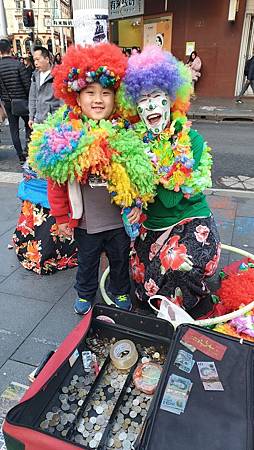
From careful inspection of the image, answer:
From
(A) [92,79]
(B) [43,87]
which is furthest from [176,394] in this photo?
(B) [43,87]

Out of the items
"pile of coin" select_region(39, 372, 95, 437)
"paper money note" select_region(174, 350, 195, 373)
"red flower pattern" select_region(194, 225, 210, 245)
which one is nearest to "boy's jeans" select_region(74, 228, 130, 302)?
"red flower pattern" select_region(194, 225, 210, 245)

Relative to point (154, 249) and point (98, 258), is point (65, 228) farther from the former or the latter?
point (154, 249)

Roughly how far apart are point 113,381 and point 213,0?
13325mm

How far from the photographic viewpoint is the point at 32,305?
2.64 metres

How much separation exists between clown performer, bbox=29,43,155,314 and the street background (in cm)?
71

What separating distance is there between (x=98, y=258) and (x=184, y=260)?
554mm

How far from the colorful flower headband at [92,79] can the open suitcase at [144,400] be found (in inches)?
42.0

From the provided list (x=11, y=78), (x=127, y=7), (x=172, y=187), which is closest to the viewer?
(x=172, y=187)

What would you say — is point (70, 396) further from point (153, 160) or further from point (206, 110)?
point (206, 110)

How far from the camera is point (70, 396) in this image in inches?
58.0

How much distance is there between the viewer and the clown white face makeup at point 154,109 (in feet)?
6.46

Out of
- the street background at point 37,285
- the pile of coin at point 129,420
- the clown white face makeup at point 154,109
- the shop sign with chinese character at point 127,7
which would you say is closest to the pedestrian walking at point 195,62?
the shop sign with chinese character at point 127,7

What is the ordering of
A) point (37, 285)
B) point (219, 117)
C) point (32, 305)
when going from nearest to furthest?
point (32, 305)
point (37, 285)
point (219, 117)

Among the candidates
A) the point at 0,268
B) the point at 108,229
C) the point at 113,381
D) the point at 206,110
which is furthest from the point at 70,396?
the point at 206,110
